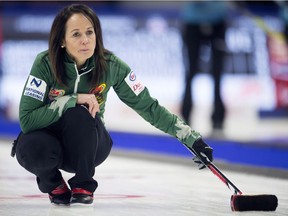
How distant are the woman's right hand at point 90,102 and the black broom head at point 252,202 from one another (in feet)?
1.65

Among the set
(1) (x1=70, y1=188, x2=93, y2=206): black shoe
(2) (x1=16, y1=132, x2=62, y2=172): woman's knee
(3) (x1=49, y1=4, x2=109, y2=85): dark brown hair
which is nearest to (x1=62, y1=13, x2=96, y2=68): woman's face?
(3) (x1=49, y1=4, x2=109, y2=85): dark brown hair

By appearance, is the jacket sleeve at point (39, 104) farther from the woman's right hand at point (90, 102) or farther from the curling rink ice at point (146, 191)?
the curling rink ice at point (146, 191)

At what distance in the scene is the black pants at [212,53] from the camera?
16.7 ft

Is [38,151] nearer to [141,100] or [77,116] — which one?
[77,116]

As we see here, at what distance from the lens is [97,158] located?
107 inches

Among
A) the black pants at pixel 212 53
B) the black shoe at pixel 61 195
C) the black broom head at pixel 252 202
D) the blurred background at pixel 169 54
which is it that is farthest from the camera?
the blurred background at pixel 169 54

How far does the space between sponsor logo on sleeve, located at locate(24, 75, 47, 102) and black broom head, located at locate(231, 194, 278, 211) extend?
A: 0.67m

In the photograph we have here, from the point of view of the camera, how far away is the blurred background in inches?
260

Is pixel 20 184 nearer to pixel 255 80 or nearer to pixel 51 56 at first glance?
pixel 51 56

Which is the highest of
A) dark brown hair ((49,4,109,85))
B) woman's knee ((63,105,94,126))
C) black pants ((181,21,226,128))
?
black pants ((181,21,226,128))

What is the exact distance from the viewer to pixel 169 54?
684cm

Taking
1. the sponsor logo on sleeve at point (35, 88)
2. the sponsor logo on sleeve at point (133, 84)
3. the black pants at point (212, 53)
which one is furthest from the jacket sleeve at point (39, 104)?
the black pants at point (212, 53)

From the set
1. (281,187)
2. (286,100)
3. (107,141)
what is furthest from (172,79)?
(107,141)

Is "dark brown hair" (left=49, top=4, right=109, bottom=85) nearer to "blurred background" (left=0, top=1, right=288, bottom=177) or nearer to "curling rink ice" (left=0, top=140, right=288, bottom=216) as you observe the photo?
"curling rink ice" (left=0, top=140, right=288, bottom=216)
